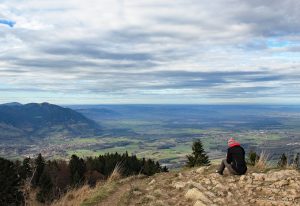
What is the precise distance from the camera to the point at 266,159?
827 inches

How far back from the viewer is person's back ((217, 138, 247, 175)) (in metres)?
16.8

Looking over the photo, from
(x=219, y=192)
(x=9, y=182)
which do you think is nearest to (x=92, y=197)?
(x=219, y=192)

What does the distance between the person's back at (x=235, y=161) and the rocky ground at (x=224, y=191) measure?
43 cm

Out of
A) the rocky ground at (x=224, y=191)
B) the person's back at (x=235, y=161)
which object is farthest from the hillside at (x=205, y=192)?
the person's back at (x=235, y=161)

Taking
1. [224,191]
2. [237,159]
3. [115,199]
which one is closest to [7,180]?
[115,199]

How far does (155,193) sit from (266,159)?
349 inches

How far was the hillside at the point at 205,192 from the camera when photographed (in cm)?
1337

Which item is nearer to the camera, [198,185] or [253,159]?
[198,185]

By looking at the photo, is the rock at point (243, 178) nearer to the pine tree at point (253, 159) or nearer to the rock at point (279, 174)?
the rock at point (279, 174)

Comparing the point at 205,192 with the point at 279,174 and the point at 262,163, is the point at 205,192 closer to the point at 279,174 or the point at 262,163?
the point at 279,174

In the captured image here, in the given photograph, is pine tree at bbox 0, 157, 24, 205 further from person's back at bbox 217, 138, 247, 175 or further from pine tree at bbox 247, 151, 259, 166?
person's back at bbox 217, 138, 247, 175

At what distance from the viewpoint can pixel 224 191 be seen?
14375mm

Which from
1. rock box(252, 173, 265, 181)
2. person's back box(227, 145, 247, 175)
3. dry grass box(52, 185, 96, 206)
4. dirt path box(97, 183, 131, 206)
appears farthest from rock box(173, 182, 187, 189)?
dry grass box(52, 185, 96, 206)

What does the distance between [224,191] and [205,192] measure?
2.80ft
